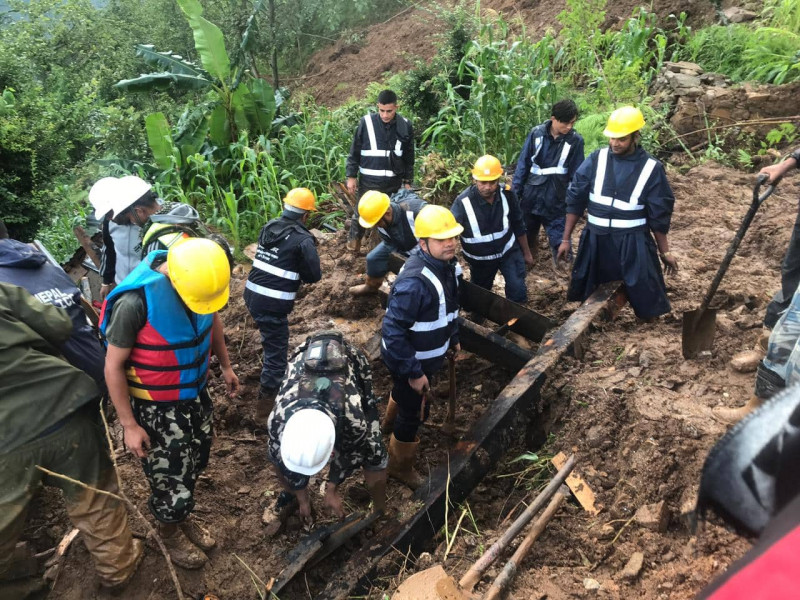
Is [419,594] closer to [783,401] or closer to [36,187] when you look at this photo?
[783,401]

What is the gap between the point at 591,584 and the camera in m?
2.29

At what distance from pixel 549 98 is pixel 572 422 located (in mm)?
5007

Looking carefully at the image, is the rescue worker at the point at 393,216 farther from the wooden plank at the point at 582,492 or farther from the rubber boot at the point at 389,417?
the wooden plank at the point at 582,492

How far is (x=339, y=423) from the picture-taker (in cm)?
273

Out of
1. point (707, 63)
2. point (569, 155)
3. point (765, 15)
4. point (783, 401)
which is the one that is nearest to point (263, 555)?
point (783, 401)

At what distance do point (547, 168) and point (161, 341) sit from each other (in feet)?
12.4

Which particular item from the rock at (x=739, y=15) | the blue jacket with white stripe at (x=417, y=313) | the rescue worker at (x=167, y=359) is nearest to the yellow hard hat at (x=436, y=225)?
the blue jacket with white stripe at (x=417, y=313)

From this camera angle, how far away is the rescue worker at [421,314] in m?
3.25

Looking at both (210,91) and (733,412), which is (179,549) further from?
(210,91)

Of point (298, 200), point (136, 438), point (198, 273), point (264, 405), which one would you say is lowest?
point (264, 405)

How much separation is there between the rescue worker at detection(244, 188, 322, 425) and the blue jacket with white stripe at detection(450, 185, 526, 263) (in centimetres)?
124

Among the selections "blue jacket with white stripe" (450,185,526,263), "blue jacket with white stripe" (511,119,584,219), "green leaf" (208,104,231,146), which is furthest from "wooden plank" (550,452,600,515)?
"green leaf" (208,104,231,146)

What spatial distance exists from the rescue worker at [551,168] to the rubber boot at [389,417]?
2342 millimetres

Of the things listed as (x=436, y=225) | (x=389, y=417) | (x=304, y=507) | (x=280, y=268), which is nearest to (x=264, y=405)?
(x=389, y=417)
